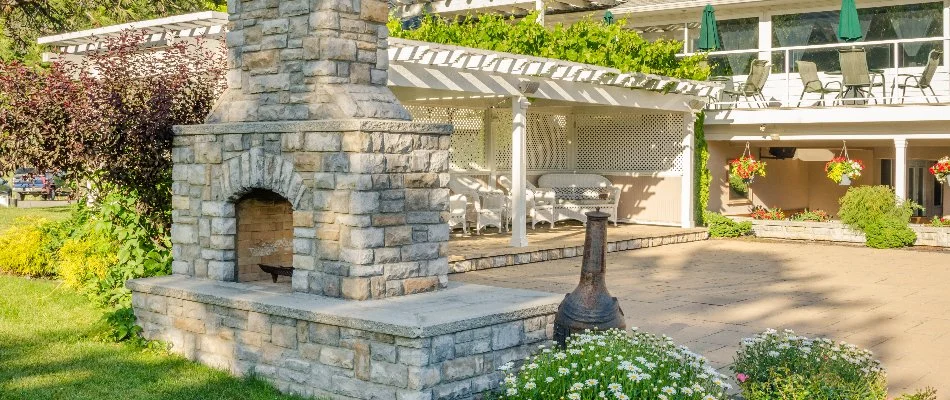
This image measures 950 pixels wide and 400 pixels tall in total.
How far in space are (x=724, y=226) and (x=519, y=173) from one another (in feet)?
18.0

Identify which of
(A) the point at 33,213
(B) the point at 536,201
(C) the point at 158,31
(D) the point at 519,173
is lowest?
(A) the point at 33,213

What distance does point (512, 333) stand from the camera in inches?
247

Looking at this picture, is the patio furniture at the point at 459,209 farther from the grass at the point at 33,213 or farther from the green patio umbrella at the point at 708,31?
the grass at the point at 33,213

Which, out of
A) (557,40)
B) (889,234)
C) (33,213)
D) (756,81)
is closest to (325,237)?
(557,40)

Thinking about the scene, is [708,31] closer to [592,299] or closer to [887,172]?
[887,172]

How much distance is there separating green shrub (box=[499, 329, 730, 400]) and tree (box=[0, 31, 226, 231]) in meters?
4.55

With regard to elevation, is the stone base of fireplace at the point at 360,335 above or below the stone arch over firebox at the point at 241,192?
below

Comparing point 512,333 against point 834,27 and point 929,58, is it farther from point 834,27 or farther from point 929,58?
point 834,27

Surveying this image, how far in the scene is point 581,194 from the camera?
17.3 metres

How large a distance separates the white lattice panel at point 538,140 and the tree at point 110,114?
26.0 feet

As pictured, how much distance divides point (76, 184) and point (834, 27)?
13467 mm

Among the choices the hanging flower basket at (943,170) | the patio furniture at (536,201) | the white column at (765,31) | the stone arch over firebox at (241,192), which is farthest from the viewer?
the white column at (765,31)

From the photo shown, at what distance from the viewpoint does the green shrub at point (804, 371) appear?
16.2 feet

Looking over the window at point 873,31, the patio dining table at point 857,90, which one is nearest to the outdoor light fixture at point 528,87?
the patio dining table at point 857,90
